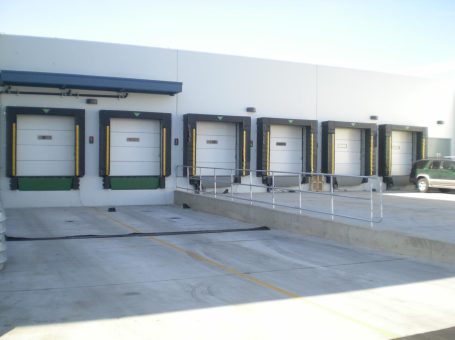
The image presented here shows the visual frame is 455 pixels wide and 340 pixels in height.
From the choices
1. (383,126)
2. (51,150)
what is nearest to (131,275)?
(51,150)

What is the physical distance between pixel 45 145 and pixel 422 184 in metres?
15.8

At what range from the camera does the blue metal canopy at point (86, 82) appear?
16.7 meters

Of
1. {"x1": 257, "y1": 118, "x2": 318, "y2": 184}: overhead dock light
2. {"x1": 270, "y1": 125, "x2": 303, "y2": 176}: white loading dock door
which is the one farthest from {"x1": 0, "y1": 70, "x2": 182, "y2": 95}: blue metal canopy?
{"x1": 270, "y1": 125, "x2": 303, "y2": 176}: white loading dock door

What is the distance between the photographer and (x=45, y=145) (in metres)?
18.0

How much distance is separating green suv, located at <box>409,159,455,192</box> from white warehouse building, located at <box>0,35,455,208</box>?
3.87 ft

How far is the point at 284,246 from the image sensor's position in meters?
10.5

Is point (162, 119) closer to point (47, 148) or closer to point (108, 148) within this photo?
point (108, 148)

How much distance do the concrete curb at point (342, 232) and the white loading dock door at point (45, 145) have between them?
5611mm

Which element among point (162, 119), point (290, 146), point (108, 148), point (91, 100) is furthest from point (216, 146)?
point (91, 100)

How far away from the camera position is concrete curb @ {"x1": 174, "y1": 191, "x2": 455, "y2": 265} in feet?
29.3

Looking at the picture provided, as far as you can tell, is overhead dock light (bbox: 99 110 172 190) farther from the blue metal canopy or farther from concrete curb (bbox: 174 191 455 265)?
concrete curb (bbox: 174 191 455 265)

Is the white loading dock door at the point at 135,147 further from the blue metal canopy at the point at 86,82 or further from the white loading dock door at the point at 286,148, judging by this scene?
the white loading dock door at the point at 286,148

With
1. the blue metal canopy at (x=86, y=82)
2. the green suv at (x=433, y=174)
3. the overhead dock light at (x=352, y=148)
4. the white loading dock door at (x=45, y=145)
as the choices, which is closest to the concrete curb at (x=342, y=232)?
the blue metal canopy at (x=86, y=82)

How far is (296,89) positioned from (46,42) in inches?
397
